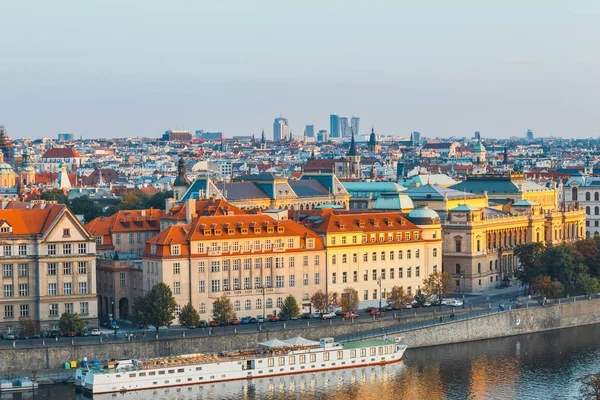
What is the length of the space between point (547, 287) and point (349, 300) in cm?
1426

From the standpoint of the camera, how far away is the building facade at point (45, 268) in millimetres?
86438

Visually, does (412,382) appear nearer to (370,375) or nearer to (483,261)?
(370,375)

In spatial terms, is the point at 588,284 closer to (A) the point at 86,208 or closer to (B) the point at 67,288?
(B) the point at 67,288

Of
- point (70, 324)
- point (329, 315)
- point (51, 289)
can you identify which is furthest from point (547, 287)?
point (70, 324)

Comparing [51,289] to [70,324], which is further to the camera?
[51,289]

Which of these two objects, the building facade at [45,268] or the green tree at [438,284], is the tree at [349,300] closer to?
the green tree at [438,284]

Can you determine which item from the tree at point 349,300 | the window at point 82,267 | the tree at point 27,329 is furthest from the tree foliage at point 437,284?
the tree at point 27,329

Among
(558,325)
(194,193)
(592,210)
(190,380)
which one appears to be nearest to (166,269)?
(190,380)

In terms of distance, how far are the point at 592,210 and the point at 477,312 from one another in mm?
55375

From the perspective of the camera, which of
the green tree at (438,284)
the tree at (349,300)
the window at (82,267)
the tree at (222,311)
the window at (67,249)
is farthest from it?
the green tree at (438,284)

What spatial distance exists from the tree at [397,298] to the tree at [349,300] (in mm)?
2138

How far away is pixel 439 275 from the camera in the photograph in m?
101

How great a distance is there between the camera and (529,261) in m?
108

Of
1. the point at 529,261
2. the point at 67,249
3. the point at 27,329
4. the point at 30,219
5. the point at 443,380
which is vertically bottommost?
the point at 443,380
